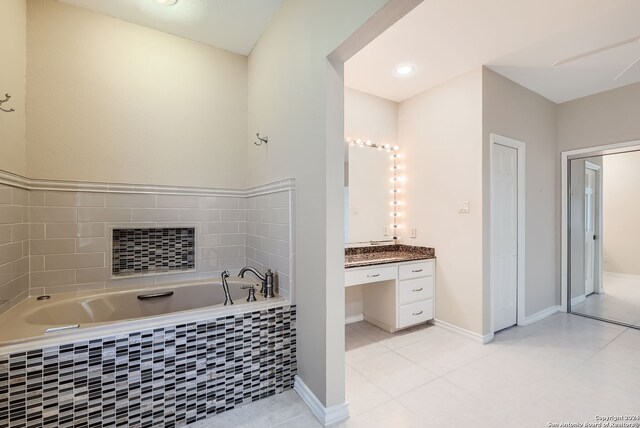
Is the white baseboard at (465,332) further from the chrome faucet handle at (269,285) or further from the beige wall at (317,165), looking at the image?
the chrome faucet handle at (269,285)

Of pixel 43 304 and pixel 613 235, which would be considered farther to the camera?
pixel 613 235

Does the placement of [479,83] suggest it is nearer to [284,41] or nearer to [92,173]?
[284,41]

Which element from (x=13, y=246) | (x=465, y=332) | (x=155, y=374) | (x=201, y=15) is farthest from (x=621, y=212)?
(x=13, y=246)

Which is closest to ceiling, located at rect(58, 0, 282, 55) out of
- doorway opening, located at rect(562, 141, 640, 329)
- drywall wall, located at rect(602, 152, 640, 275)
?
doorway opening, located at rect(562, 141, 640, 329)

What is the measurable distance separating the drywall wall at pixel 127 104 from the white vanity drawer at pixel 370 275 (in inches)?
55.3

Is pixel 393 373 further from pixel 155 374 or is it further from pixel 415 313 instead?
pixel 155 374

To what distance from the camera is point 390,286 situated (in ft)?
9.30

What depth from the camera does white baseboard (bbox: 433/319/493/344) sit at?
2.61m

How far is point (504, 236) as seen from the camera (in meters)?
2.90

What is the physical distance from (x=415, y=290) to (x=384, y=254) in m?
0.52

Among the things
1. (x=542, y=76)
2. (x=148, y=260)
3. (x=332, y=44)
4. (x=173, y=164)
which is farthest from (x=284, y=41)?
(x=542, y=76)

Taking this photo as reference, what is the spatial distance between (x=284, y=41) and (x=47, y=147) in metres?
1.91

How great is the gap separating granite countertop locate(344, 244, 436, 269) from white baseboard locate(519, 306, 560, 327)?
4.21 feet

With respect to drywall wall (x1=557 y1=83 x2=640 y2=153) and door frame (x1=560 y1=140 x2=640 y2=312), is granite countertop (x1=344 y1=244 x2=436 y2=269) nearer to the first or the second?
door frame (x1=560 y1=140 x2=640 y2=312)
